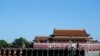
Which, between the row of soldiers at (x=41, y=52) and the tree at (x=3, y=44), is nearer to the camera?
the row of soldiers at (x=41, y=52)

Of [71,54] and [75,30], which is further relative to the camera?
[75,30]

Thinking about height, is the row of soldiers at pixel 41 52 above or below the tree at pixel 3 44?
below

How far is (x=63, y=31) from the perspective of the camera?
109 meters

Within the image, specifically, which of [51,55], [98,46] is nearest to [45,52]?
[51,55]

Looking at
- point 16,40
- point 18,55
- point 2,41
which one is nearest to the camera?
point 18,55

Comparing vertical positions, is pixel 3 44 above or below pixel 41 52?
above

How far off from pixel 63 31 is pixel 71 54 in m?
39.1

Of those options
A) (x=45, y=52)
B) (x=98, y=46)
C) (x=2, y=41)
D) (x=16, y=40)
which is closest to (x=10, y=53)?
(x=45, y=52)

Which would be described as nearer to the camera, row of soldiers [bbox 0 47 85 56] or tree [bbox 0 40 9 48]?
row of soldiers [bbox 0 47 85 56]

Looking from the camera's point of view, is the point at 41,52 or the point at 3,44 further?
the point at 3,44

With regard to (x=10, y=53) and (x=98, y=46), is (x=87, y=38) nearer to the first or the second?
(x=98, y=46)

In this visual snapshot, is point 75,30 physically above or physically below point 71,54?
above

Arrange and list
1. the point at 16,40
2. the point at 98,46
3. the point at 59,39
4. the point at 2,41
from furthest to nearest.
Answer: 1. the point at 16,40
2. the point at 2,41
3. the point at 59,39
4. the point at 98,46

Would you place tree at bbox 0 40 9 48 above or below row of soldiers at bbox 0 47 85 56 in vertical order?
above
